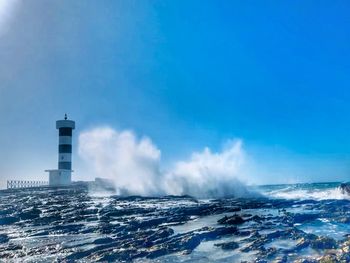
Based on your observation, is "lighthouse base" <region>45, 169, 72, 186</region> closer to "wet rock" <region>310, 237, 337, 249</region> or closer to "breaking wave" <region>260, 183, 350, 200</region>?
"breaking wave" <region>260, 183, 350, 200</region>

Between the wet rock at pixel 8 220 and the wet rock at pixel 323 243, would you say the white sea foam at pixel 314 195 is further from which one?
the wet rock at pixel 8 220

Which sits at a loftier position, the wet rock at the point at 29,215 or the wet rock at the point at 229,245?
the wet rock at the point at 29,215

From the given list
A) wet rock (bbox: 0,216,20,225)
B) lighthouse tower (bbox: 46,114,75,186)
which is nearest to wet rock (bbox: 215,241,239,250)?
wet rock (bbox: 0,216,20,225)

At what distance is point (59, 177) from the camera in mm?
81750

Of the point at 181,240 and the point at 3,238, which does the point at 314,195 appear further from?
the point at 3,238

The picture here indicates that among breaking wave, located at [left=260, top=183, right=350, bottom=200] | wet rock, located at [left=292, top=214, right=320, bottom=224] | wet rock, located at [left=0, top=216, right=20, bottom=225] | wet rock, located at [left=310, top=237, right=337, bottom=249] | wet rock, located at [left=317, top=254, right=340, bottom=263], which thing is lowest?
wet rock, located at [left=317, top=254, right=340, bottom=263]

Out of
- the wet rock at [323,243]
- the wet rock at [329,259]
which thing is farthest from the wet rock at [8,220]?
the wet rock at [329,259]

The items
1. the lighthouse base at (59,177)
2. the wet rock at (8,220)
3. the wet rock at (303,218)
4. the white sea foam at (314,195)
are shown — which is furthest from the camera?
the lighthouse base at (59,177)

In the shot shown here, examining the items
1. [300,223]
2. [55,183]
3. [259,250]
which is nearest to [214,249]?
[259,250]

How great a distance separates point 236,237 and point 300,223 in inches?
245

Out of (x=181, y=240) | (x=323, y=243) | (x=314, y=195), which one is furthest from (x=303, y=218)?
(x=314, y=195)

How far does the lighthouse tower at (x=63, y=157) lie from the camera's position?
81312 millimetres

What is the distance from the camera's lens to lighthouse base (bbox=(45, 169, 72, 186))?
81.6 meters

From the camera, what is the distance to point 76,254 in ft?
43.5
